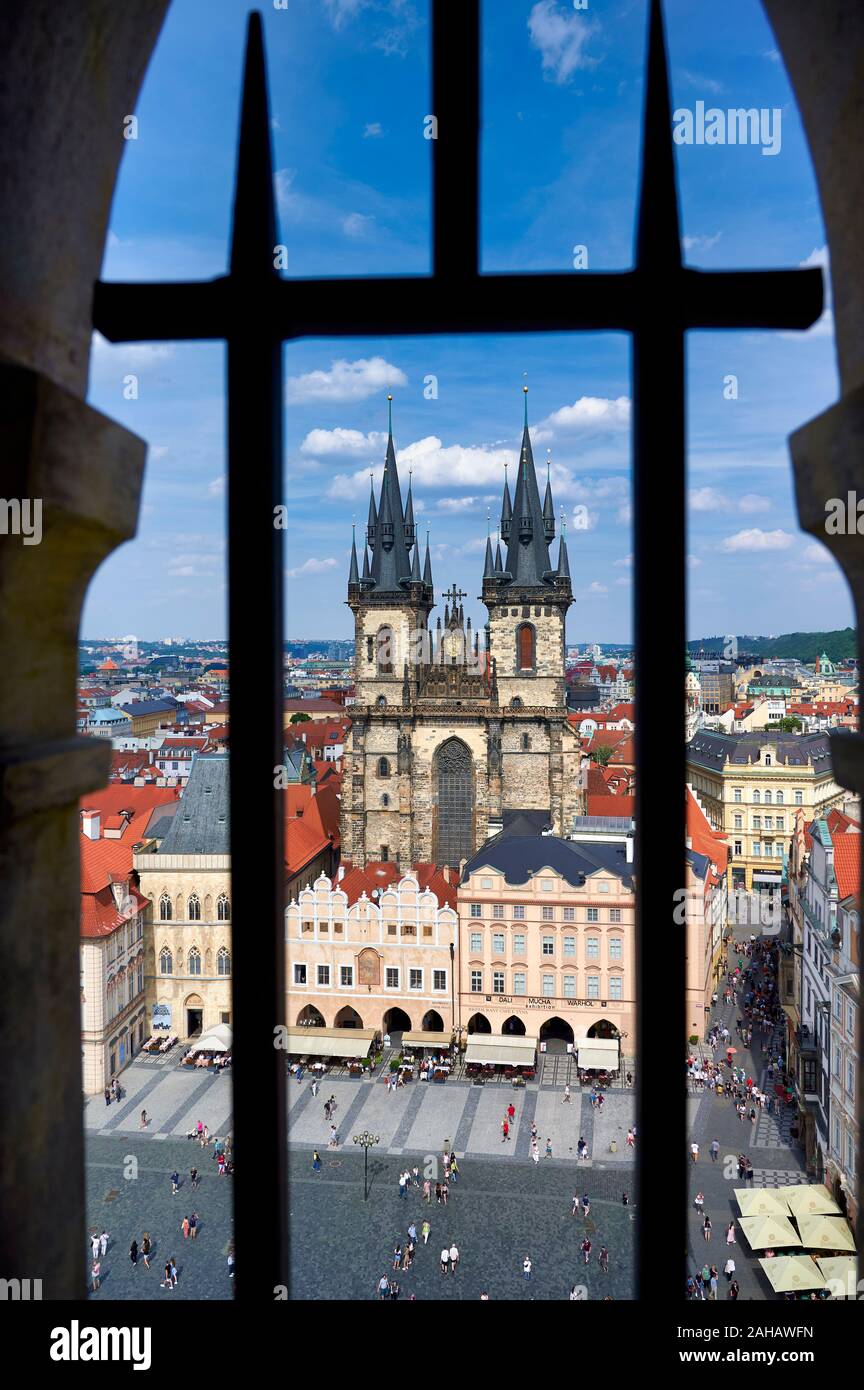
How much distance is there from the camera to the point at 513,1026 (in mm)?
29922

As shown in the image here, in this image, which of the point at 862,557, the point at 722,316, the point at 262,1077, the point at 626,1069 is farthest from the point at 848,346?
the point at 626,1069

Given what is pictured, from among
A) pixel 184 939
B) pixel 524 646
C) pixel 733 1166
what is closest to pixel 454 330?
pixel 733 1166

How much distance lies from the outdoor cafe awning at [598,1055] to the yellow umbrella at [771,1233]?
9482 mm

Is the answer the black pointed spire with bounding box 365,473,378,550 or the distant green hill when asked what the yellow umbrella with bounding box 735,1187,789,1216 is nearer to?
the black pointed spire with bounding box 365,473,378,550

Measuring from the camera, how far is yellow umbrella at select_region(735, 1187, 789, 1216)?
17.6m

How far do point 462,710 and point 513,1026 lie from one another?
52.7ft

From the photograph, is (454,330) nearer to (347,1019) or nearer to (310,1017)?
(347,1019)

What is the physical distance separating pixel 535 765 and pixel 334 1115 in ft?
66.0

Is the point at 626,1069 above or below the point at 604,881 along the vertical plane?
below

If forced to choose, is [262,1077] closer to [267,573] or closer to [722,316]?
[267,573]

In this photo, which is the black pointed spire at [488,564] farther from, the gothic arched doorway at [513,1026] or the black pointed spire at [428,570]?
the gothic arched doorway at [513,1026]

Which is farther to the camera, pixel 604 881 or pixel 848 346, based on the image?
pixel 604 881

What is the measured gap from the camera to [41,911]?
1.65 meters

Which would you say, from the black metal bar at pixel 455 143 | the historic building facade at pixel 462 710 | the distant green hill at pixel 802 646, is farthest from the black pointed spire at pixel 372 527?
the distant green hill at pixel 802 646
